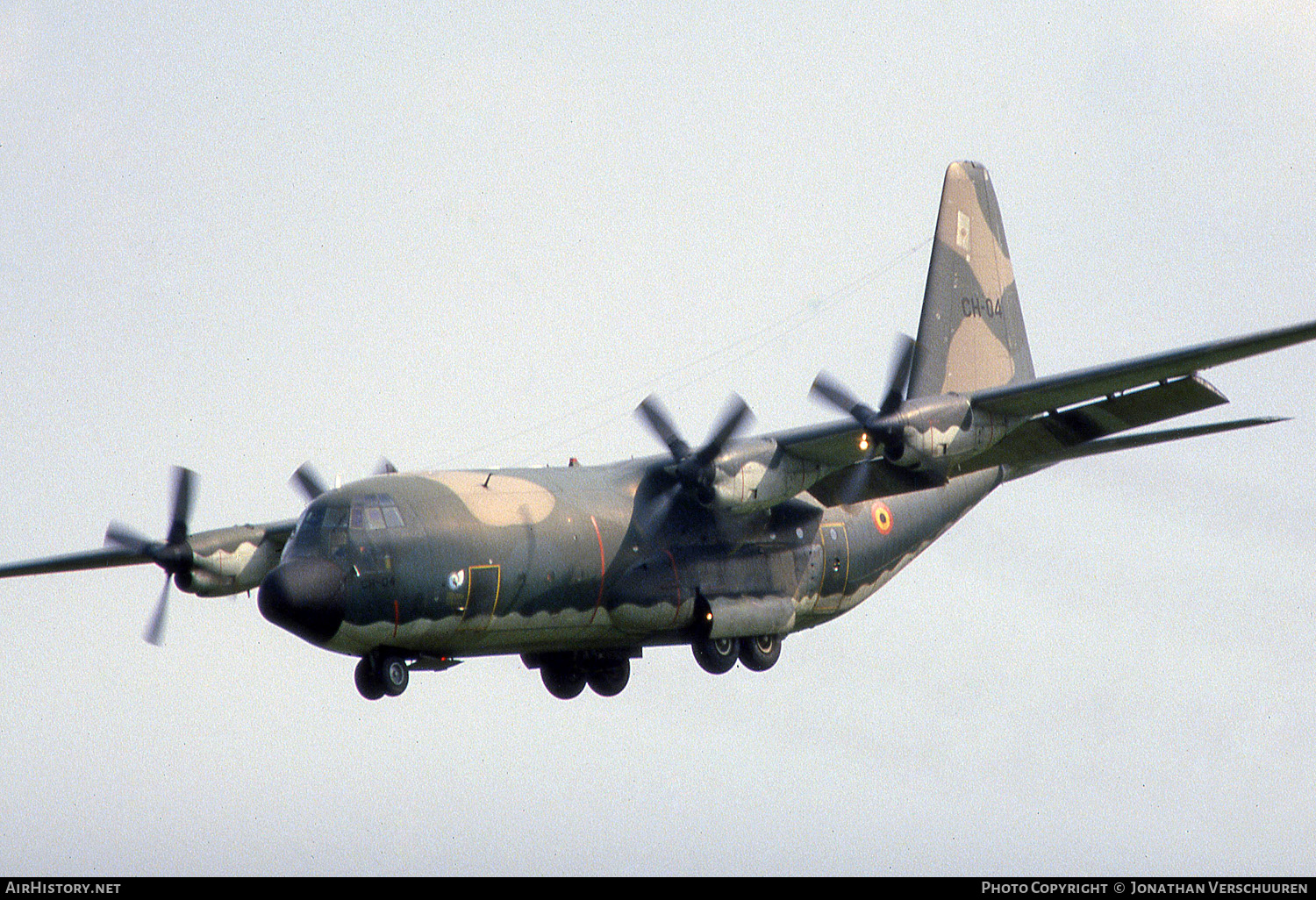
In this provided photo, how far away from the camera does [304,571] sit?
21.6 meters

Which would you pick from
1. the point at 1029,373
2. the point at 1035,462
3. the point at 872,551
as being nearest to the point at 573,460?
the point at 872,551

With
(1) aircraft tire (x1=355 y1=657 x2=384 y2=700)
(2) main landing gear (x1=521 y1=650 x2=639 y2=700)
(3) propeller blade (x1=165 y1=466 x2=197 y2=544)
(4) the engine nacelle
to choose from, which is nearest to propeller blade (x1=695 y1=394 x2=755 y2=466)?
(4) the engine nacelle

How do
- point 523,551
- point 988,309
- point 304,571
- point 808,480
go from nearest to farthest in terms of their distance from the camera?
point 304,571 < point 523,551 < point 808,480 < point 988,309

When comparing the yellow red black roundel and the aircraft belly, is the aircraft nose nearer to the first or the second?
the aircraft belly

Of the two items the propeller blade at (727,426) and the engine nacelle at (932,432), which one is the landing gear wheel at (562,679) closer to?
the propeller blade at (727,426)

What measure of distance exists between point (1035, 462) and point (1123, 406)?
10.1 feet

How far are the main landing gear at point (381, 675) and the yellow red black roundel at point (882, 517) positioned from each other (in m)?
8.31

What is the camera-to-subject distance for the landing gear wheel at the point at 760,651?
2617 centimetres

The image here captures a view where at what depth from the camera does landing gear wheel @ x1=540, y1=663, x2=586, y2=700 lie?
2633cm

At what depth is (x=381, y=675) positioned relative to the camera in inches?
899

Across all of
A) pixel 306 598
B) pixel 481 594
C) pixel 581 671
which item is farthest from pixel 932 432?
pixel 306 598

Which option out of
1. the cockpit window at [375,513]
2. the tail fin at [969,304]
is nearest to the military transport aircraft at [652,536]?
the cockpit window at [375,513]
